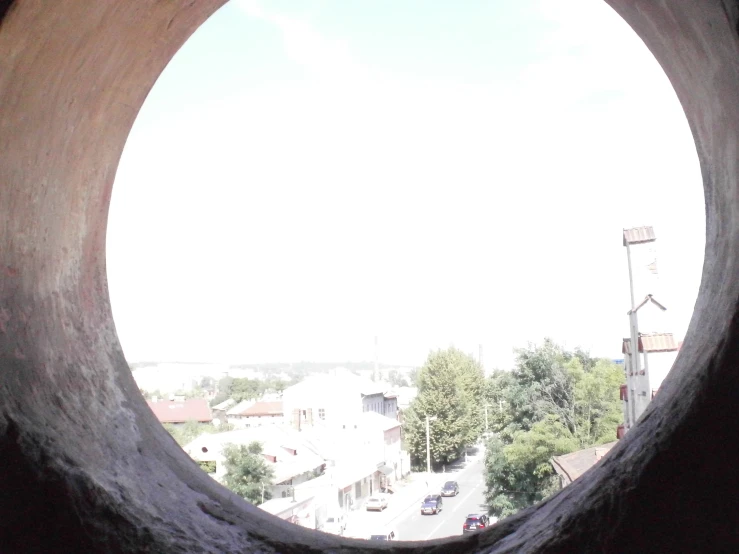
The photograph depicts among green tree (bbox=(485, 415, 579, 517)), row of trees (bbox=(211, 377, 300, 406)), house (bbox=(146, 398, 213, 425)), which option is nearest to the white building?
green tree (bbox=(485, 415, 579, 517))

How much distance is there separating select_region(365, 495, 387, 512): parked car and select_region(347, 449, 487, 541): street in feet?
0.69

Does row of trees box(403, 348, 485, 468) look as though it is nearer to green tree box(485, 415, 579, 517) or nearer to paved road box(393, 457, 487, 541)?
paved road box(393, 457, 487, 541)

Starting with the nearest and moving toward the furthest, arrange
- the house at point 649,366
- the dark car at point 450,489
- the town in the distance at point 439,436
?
the house at point 649,366, the town in the distance at point 439,436, the dark car at point 450,489

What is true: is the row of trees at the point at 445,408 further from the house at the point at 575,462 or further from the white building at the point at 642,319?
the white building at the point at 642,319

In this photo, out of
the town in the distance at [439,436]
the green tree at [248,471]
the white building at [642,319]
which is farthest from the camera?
the green tree at [248,471]

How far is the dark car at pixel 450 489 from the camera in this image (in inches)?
866

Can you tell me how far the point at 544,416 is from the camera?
50.2 feet

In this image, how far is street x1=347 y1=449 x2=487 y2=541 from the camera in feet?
52.7

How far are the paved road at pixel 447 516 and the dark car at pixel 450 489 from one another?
0.17 metres

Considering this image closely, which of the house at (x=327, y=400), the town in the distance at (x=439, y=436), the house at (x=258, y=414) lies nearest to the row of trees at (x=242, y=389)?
the house at (x=258, y=414)

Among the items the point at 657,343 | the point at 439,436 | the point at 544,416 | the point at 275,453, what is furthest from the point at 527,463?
the point at 657,343

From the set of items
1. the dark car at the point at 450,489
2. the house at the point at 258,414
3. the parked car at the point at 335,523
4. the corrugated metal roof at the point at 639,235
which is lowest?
the dark car at the point at 450,489

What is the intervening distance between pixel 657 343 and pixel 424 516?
14.2 metres

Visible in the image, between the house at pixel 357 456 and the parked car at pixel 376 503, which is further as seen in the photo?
the parked car at pixel 376 503
